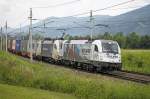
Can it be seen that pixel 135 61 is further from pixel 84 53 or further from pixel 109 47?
pixel 109 47

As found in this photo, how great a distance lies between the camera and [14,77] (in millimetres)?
26953

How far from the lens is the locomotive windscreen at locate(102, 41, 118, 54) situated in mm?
36894

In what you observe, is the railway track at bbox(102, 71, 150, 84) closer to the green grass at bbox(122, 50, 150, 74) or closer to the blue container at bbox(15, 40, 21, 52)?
the green grass at bbox(122, 50, 150, 74)

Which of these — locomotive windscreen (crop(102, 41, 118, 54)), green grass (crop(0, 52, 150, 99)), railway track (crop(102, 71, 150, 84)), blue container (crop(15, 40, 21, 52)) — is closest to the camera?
green grass (crop(0, 52, 150, 99))

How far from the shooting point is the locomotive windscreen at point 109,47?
3689 cm

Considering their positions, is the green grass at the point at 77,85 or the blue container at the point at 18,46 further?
the blue container at the point at 18,46

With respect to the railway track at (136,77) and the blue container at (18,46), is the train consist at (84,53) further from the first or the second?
the blue container at (18,46)

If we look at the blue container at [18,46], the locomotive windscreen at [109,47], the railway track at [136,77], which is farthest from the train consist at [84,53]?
the blue container at [18,46]

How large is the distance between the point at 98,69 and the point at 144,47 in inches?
2914

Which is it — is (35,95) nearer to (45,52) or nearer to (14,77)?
(14,77)

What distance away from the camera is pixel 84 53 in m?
40.9

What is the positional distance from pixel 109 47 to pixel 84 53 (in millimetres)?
4487

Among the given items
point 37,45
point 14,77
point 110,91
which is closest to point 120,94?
point 110,91

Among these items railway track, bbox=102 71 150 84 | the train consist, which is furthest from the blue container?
railway track, bbox=102 71 150 84
